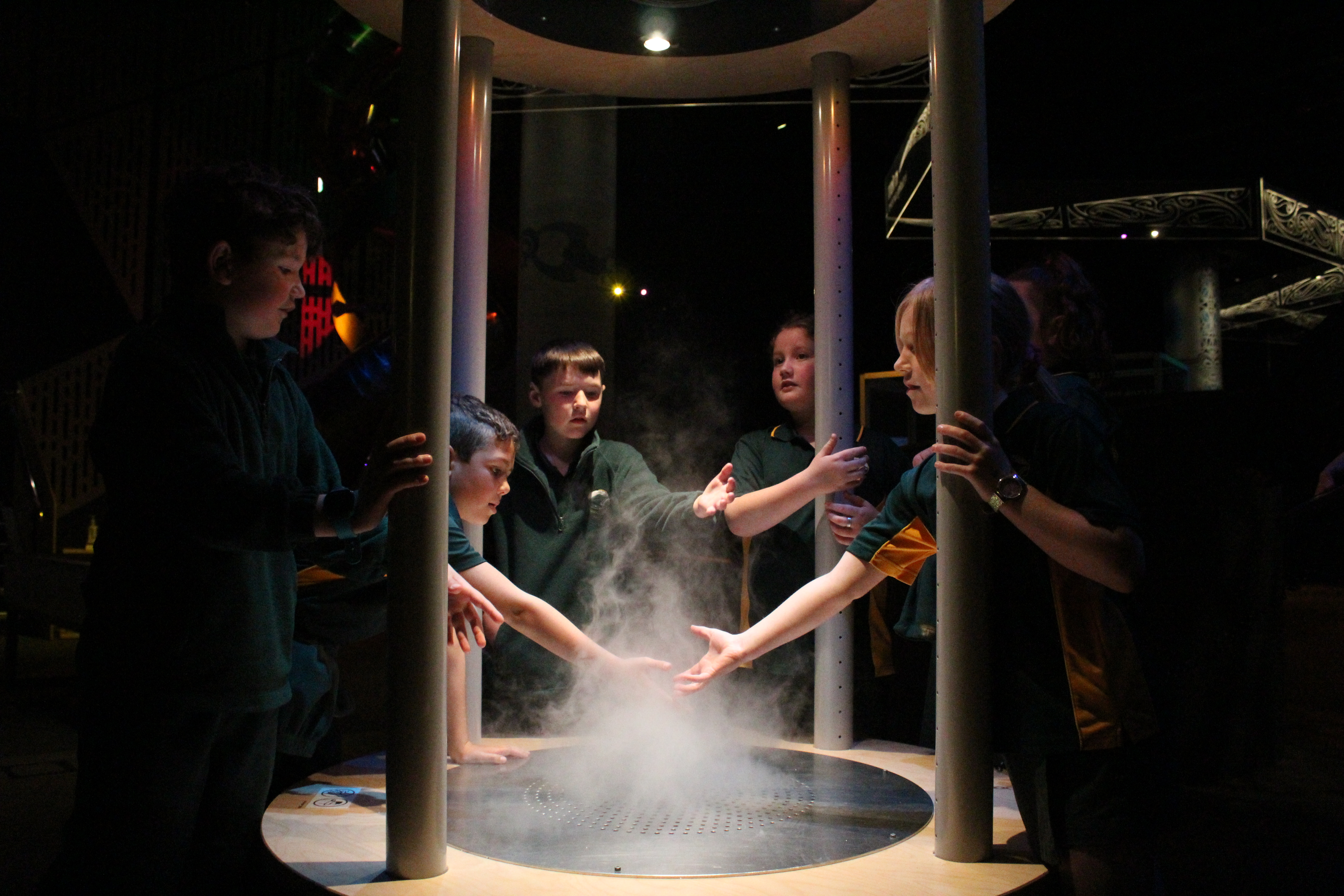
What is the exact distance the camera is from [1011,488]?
1.11 m

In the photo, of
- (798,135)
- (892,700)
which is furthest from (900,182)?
(892,700)

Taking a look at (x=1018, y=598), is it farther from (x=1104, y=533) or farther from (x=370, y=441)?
(x=370, y=441)

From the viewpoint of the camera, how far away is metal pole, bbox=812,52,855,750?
1.96m

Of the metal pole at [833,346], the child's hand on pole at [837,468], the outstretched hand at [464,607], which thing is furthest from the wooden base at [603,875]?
the child's hand on pole at [837,468]

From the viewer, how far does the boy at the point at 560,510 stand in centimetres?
218

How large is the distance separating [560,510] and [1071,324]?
1.25 m

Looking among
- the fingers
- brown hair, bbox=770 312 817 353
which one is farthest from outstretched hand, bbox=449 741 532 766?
brown hair, bbox=770 312 817 353

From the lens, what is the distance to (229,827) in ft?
4.15

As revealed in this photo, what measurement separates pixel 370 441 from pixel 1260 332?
10.5 meters

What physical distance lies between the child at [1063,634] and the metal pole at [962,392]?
3 centimetres

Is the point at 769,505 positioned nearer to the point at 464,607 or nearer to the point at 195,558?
the point at 464,607

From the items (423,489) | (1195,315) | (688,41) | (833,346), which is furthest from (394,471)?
(1195,315)

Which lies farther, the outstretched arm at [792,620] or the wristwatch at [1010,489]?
the outstretched arm at [792,620]

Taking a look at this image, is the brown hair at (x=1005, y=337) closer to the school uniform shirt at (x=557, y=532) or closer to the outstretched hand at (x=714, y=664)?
the outstretched hand at (x=714, y=664)
